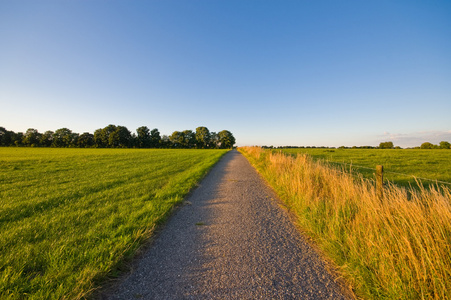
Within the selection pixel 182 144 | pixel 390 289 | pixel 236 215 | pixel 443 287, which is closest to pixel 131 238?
pixel 236 215

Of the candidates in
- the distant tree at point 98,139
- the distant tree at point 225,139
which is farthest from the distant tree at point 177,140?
the distant tree at point 98,139

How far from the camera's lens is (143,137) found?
88.2 metres

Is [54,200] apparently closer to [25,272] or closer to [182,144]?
[25,272]

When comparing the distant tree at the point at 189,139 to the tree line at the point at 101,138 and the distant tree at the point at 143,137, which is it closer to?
the tree line at the point at 101,138

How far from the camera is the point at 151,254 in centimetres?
314

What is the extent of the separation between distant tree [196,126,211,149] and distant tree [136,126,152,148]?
83.1ft

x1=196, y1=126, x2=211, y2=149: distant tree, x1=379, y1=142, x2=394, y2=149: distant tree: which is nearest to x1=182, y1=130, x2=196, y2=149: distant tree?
x1=196, y1=126, x2=211, y2=149: distant tree

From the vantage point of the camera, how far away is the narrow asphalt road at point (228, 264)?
2.34m

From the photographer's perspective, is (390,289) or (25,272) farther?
(25,272)

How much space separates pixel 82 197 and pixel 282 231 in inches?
269

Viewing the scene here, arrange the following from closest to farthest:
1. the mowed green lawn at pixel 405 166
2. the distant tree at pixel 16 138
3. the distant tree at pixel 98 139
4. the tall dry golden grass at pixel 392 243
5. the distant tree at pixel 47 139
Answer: the tall dry golden grass at pixel 392 243, the mowed green lawn at pixel 405 166, the distant tree at pixel 16 138, the distant tree at pixel 47 139, the distant tree at pixel 98 139

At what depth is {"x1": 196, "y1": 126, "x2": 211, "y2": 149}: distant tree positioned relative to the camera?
98000 millimetres

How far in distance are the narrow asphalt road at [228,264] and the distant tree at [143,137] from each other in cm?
9295

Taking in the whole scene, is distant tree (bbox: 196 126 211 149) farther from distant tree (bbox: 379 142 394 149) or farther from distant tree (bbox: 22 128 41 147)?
distant tree (bbox: 379 142 394 149)
